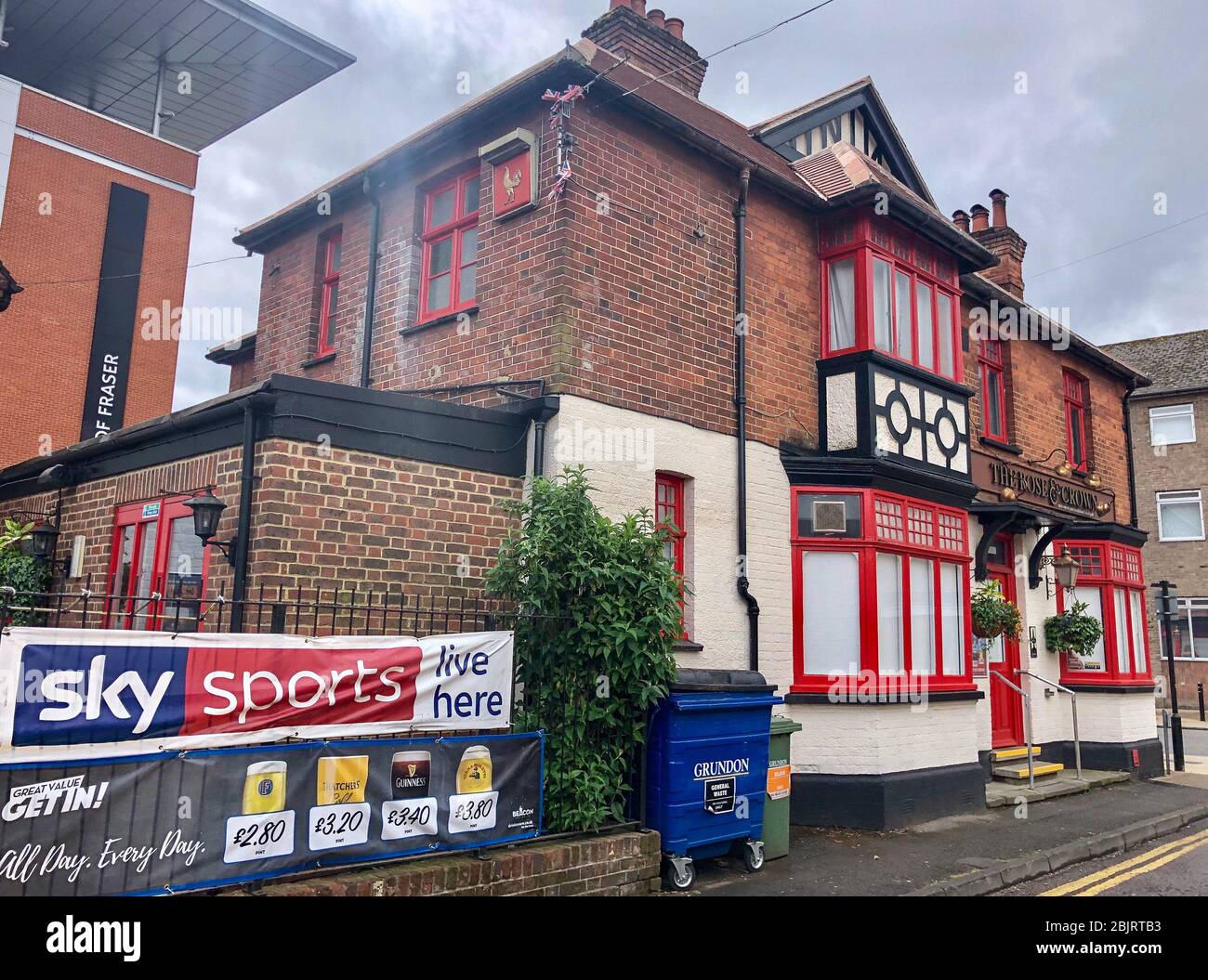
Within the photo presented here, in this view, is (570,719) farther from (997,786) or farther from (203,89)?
(203,89)

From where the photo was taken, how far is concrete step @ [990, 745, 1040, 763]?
13.7 metres

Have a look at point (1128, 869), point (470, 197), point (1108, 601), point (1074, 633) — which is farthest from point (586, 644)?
point (1108, 601)

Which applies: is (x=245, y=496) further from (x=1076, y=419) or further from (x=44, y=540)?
(x=1076, y=419)

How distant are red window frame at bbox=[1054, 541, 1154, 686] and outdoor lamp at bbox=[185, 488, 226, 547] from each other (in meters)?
13.4

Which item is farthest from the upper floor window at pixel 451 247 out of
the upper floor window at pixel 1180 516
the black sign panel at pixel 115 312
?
the upper floor window at pixel 1180 516

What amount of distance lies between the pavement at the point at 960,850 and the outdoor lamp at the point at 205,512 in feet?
15.4

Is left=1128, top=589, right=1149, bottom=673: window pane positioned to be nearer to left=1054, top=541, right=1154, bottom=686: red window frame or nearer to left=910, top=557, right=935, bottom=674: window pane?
left=1054, top=541, right=1154, bottom=686: red window frame

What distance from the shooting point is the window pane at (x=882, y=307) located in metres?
11.8

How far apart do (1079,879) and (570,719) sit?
474 centimetres

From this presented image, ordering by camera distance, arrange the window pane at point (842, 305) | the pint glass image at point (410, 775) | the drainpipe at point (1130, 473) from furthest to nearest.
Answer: the drainpipe at point (1130, 473), the window pane at point (842, 305), the pint glass image at point (410, 775)

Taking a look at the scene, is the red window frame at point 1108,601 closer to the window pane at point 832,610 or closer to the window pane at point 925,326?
the window pane at point 925,326

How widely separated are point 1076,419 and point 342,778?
55.4ft

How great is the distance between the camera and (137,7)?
2366cm

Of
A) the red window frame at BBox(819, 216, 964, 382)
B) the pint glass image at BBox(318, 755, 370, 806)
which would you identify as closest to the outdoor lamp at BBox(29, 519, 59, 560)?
the pint glass image at BBox(318, 755, 370, 806)
